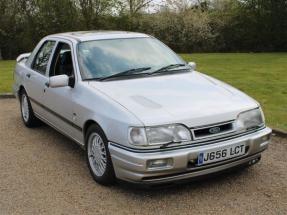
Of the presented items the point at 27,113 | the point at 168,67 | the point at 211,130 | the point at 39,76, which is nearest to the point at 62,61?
the point at 39,76

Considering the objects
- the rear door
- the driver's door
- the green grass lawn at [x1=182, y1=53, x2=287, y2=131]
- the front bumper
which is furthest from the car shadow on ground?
the green grass lawn at [x1=182, y1=53, x2=287, y2=131]

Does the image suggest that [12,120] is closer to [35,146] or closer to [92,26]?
[35,146]

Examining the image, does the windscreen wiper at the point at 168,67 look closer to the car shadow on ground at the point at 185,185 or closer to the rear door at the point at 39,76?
the car shadow on ground at the point at 185,185

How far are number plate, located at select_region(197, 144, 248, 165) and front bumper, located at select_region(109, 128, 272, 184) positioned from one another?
0.13 ft

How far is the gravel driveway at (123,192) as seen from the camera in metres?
4.62

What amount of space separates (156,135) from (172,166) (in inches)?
12.9

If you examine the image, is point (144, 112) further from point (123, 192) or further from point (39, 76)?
point (39, 76)

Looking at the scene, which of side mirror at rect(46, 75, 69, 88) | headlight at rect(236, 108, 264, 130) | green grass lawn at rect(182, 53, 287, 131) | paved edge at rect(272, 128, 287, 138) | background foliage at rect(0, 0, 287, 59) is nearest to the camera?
headlight at rect(236, 108, 264, 130)

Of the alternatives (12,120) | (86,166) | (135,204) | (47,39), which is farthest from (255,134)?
(12,120)

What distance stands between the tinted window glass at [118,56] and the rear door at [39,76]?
0.98 meters

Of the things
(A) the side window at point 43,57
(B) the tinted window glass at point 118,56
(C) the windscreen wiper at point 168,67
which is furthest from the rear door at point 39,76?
(C) the windscreen wiper at point 168,67

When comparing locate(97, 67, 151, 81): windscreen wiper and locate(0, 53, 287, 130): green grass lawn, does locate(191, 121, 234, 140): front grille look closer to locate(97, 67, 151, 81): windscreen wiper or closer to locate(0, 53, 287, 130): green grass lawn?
locate(97, 67, 151, 81): windscreen wiper

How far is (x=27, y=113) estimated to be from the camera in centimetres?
790

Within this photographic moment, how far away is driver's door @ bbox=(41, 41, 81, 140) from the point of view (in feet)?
19.0
